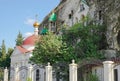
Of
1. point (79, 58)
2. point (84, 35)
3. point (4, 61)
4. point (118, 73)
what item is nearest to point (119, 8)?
point (84, 35)

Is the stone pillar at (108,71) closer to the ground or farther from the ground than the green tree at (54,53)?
closer to the ground

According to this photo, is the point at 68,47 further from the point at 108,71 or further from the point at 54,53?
the point at 108,71

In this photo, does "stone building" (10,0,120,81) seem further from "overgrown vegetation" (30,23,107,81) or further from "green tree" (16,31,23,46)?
"green tree" (16,31,23,46)

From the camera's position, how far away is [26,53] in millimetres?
39750

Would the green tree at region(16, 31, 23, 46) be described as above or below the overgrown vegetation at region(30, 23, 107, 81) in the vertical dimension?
above

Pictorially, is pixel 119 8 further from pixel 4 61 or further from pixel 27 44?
pixel 4 61

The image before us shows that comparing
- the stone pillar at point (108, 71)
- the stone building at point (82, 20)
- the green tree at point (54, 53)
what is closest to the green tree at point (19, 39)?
the stone building at point (82, 20)

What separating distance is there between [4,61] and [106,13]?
2210cm

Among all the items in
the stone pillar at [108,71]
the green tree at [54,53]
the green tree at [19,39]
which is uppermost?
the green tree at [19,39]

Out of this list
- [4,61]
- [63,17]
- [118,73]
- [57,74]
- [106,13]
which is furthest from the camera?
[4,61]

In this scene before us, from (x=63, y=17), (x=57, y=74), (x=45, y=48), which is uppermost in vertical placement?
(x=63, y=17)

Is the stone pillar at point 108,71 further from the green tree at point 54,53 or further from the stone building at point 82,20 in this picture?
the green tree at point 54,53

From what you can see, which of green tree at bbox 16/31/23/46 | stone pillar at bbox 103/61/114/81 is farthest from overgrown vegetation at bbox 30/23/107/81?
green tree at bbox 16/31/23/46

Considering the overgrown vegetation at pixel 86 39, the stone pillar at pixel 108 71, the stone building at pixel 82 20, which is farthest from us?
the overgrown vegetation at pixel 86 39
